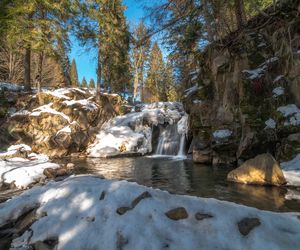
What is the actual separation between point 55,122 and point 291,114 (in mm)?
14598

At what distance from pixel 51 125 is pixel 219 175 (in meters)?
12.7

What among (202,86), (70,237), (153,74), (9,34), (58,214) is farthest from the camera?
(153,74)

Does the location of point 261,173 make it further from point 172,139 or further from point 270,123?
point 172,139

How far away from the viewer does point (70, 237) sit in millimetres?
3949

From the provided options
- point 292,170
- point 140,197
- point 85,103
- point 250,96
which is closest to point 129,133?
point 85,103

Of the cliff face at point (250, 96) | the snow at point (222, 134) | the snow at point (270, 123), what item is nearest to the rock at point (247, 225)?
the cliff face at point (250, 96)

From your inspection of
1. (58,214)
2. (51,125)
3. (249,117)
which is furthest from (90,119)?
(58,214)

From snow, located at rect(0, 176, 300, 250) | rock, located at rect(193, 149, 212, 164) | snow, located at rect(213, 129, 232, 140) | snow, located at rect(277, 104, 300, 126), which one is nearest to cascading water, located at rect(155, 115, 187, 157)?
rock, located at rect(193, 149, 212, 164)

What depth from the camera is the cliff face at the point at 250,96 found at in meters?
10.4

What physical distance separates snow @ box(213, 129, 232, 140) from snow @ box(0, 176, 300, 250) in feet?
27.7

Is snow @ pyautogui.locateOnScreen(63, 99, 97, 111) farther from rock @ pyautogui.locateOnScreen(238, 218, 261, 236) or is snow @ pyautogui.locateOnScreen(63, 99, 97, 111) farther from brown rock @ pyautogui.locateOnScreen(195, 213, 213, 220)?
rock @ pyautogui.locateOnScreen(238, 218, 261, 236)

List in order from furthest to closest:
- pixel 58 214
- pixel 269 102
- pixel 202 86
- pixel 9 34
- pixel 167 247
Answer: pixel 202 86 → pixel 9 34 → pixel 269 102 → pixel 58 214 → pixel 167 247

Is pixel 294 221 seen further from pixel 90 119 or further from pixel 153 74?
pixel 153 74

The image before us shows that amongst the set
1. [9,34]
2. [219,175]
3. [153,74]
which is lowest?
[219,175]
